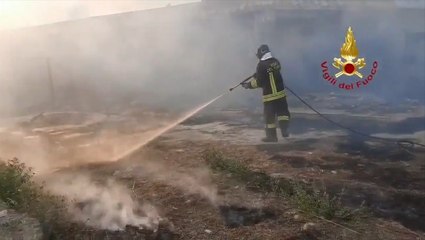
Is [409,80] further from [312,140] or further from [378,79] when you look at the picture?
[312,140]

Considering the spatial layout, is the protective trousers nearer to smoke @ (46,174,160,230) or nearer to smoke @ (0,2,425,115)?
smoke @ (46,174,160,230)

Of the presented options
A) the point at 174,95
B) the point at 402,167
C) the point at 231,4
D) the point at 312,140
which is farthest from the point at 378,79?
the point at 402,167

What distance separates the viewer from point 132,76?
12930mm

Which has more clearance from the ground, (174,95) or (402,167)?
(174,95)

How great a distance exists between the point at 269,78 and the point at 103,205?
3312mm

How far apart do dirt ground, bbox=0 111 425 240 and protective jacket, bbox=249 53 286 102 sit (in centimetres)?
72

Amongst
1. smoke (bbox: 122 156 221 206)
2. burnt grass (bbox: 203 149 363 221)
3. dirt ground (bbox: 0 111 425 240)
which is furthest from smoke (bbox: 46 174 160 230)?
burnt grass (bbox: 203 149 363 221)

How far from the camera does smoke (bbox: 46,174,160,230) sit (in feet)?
10.8

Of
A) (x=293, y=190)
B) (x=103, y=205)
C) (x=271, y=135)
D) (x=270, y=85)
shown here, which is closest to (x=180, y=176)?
(x=103, y=205)

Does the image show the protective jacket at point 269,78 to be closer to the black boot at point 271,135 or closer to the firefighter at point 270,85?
the firefighter at point 270,85

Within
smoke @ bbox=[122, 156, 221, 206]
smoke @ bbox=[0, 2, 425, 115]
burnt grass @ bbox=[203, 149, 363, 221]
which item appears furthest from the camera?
smoke @ bbox=[0, 2, 425, 115]

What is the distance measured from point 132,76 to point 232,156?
8.23 m

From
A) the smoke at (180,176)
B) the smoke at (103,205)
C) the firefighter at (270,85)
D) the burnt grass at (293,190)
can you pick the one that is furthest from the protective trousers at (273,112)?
the smoke at (103,205)

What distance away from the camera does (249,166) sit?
4.93 meters
